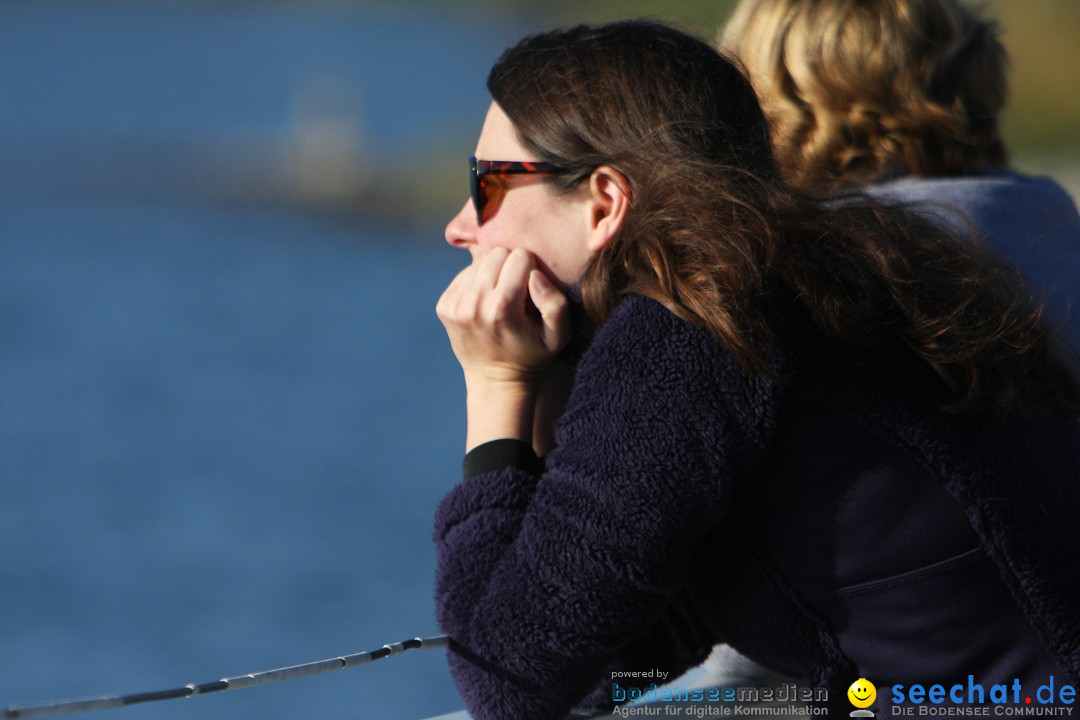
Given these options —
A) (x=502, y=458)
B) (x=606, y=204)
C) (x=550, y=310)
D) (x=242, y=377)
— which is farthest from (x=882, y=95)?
(x=242, y=377)

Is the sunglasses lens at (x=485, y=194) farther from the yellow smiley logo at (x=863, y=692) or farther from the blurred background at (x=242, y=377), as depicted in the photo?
the yellow smiley logo at (x=863, y=692)

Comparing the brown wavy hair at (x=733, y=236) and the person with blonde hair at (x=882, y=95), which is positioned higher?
the person with blonde hair at (x=882, y=95)

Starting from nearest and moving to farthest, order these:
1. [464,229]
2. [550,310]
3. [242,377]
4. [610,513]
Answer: [610,513] → [550,310] → [464,229] → [242,377]

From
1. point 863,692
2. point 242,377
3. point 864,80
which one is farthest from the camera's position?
point 242,377

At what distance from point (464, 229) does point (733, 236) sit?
41 cm

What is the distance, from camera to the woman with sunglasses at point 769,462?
131cm

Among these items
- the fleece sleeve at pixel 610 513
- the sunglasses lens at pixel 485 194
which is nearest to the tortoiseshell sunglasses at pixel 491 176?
the sunglasses lens at pixel 485 194

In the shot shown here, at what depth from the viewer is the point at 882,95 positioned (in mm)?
2141

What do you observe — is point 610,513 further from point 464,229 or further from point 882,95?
point 882,95

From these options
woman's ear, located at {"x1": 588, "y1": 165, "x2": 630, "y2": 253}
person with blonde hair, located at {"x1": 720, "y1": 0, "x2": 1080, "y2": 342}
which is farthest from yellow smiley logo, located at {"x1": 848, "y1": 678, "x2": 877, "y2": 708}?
person with blonde hair, located at {"x1": 720, "y1": 0, "x2": 1080, "y2": 342}

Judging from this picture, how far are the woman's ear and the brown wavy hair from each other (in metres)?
0.02

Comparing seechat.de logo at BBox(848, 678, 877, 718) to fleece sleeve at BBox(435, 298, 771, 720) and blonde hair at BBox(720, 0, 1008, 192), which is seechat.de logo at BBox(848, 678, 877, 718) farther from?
blonde hair at BBox(720, 0, 1008, 192)

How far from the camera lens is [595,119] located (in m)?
1.51

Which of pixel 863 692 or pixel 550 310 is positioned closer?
pixel 863 692
